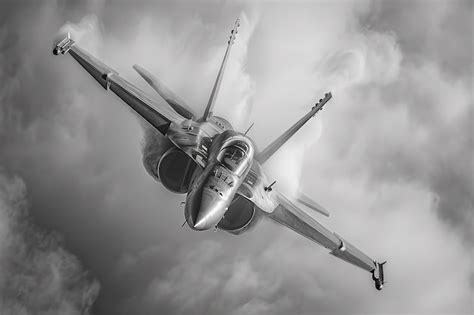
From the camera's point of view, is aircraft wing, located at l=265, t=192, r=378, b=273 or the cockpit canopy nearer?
the cockpit canopy

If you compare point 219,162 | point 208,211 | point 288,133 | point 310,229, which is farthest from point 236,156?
point 310,229

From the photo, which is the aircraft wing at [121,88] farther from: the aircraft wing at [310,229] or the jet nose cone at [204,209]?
the aircraft wing at [310,229]

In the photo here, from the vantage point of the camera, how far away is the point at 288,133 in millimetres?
23000

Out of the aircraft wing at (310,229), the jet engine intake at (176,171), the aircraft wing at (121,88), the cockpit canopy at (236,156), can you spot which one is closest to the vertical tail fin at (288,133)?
the aircraft wing at (310,229)

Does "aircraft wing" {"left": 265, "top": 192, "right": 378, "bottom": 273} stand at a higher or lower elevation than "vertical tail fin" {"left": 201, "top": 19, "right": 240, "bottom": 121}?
lower

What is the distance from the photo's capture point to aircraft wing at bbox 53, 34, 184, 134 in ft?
72.6

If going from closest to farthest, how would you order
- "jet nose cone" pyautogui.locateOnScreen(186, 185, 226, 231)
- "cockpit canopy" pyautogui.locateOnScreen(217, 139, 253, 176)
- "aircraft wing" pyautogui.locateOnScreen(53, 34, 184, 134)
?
"jet nose cone" pyautogui.locateOnScreen(186, 185, 226, 231) < "cockpit canopy" pyautogui.locateOnScreen(217, 139, 253, 176) < "aircraft wing" pyautogui.locateOnScreen(53, 34, 184, 134)

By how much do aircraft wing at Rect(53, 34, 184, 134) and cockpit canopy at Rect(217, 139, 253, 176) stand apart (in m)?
4.29

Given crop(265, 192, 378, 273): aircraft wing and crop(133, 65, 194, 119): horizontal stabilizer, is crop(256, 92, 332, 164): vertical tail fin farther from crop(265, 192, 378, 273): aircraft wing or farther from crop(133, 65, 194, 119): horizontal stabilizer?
crop(133, 65, 194, 119): horizontal stabilizer

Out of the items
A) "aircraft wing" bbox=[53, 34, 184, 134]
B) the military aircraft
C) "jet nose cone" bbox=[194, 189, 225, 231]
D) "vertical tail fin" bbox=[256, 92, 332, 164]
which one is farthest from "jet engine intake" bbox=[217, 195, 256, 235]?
"aircraft wing" bbox=[53, 34, 184, 134]

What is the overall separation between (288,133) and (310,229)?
6170 mm

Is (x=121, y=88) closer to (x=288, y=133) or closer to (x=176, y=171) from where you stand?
(x=176, y=171)

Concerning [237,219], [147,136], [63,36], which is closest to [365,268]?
[237,219]

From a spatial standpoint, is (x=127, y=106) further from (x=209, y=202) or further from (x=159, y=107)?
(x=209, y=202)
